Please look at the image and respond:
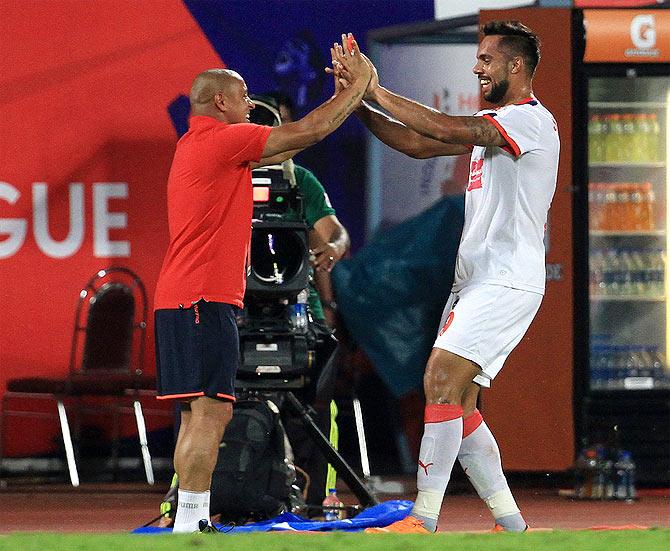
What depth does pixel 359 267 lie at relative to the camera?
849cm

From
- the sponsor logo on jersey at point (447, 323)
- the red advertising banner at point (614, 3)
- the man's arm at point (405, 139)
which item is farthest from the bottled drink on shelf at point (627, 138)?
the sponsor logo on jersey at point (447, 323)

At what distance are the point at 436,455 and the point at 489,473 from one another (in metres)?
0.28

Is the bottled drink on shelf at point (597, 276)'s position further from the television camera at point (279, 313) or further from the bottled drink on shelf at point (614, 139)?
the television camera at point (279, 313)

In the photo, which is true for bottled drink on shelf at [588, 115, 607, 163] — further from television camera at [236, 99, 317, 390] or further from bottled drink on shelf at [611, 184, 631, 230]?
television camera at [236, 99, 317, 390]

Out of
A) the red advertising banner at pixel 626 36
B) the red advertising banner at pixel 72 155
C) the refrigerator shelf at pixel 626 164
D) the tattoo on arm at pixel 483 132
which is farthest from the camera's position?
the red advertising banner at pixel 72 155

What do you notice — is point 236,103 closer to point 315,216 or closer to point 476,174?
point 476,174

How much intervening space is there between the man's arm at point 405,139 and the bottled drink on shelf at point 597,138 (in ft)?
10.3

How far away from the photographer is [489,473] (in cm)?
527

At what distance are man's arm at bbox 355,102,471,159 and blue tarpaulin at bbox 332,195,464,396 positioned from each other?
2.82 metres

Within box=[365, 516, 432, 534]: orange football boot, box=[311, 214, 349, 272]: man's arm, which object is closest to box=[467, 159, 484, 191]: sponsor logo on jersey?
box=[311, 214, 349, 272]: man's arm

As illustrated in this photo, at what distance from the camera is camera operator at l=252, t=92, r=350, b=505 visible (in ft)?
20.4

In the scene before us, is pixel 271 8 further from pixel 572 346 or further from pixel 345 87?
pixel 345 87

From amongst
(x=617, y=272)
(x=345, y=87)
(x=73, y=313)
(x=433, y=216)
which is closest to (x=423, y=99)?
(x=433, y=216)

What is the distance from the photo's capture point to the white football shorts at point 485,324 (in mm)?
5121
